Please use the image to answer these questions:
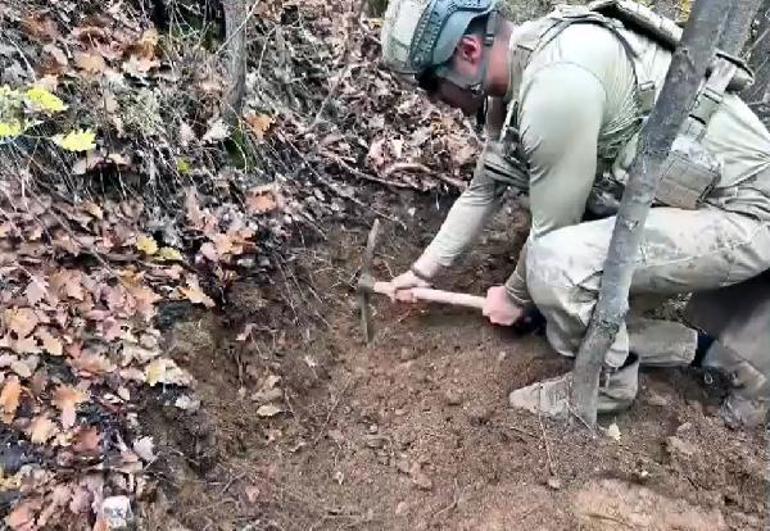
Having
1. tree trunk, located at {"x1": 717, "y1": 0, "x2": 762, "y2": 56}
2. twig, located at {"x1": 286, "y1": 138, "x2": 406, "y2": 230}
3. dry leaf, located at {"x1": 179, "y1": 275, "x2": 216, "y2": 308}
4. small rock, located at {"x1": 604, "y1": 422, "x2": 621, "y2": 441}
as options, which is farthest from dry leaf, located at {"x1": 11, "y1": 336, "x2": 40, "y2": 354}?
tree trunk, located at {"x1": 717, "y1": 0, "x2": 762, "y2": 56}

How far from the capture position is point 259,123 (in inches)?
163

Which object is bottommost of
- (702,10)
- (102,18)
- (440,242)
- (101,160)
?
(440,242)

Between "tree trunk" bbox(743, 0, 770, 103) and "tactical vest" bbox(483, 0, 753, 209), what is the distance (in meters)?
1.99

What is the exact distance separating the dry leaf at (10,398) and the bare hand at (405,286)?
5.50 ft

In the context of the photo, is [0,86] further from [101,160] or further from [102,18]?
[102,18]

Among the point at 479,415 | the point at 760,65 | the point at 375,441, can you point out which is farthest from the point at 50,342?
the point at 760,65

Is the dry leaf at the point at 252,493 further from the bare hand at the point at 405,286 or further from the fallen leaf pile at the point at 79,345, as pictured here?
the bare hand at the point at 405,286

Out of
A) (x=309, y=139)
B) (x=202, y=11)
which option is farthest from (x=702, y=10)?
(x=202, y=11)

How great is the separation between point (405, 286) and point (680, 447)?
1.38 metres

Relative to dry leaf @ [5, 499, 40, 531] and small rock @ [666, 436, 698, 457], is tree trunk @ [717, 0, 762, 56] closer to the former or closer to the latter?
small rock @ [666, 436, 698, 457]

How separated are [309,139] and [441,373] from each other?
1.58m

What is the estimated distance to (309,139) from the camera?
4.41 metres

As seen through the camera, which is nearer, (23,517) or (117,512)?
(23,517)

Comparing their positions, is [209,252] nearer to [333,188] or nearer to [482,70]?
[333,188]
